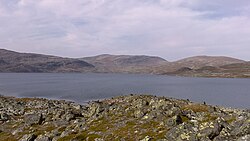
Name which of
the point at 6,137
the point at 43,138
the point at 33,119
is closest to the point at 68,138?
the point at 43,138

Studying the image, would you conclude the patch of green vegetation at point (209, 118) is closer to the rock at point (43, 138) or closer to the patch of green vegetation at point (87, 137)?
the patch of green vegetation at point (87, 137)

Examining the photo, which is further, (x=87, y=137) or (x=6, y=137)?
(x=6, y=137)

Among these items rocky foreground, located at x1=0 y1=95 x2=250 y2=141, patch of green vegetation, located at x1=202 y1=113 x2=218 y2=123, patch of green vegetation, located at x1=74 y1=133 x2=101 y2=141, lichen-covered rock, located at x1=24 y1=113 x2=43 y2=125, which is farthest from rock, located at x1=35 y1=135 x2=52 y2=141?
patch of green vegetation, located at x1=202 y1=113 x2=218 y2=123

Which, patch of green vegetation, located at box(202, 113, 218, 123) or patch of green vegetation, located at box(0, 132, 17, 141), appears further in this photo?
patch of green vegetation, located at box(0, 132, 17, 141)

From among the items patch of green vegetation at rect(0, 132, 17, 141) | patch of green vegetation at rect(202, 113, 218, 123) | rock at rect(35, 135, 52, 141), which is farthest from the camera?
patch of green vegetation at rect(0, 132, 17, 141)

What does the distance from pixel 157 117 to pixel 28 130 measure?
24188mm

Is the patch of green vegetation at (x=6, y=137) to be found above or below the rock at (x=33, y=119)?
below

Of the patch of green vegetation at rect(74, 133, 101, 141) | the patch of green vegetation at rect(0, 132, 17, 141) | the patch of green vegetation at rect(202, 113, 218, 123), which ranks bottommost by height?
the patch of green vegetation at rect(0, 132, 17, 141)

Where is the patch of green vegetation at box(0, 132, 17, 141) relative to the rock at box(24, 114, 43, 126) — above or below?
below

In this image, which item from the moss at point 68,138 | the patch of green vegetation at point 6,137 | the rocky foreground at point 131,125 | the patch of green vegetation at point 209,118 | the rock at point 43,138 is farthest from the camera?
the patch of green vegetation at point 6,137

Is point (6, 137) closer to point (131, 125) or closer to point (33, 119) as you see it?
point (33, 119)

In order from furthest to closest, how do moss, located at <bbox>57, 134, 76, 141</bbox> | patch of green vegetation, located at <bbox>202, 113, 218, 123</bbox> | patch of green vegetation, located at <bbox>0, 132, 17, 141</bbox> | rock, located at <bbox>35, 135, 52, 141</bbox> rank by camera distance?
patch of green vegetation, located at <bbox>0, 132, 17, 141</bbox> < moss, located at <bbox>57, 134, 76, 141</bbox> < rock, located at <bbox>35, 135, 52, 141</bbox> < patch of green vegetation, located at <bbox>202, 113, 218, 123</bbox>

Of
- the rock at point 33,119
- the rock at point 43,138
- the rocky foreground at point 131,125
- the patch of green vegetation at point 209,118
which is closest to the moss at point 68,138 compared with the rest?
the rocky foreground at point 131,125

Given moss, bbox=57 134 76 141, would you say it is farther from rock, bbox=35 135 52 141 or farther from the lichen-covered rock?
the lichen-covered rock
